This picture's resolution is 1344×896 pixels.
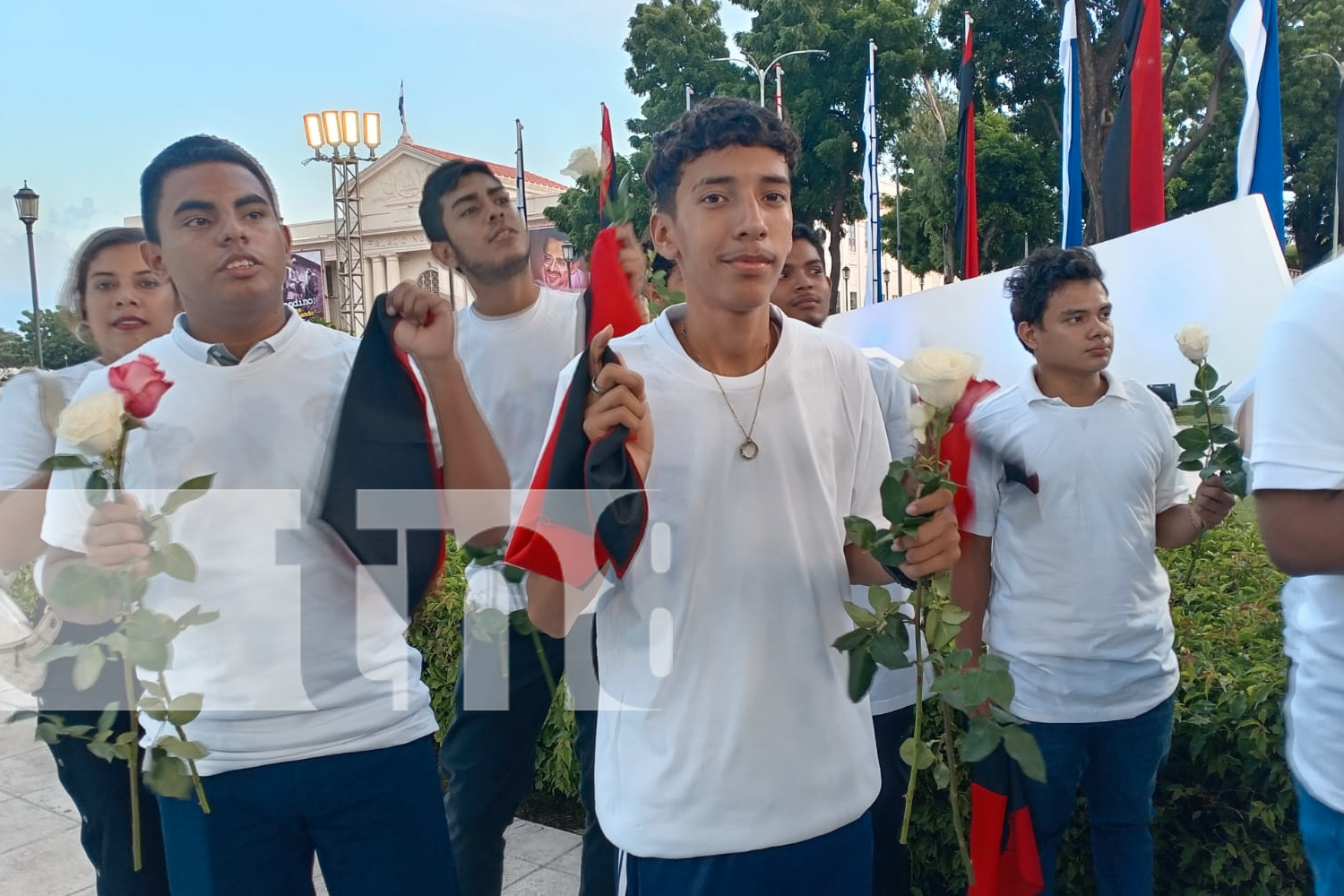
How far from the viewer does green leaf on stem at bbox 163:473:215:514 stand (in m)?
1.57

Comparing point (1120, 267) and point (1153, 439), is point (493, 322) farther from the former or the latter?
point (1120, 267)

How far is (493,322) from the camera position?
2156 millimetres

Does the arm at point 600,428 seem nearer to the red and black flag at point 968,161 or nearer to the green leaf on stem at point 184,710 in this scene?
the green leaf on stem at point 184,710

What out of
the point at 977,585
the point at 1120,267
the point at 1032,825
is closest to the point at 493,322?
the point at 977,585

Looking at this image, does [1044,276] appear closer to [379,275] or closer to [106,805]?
[379,275]

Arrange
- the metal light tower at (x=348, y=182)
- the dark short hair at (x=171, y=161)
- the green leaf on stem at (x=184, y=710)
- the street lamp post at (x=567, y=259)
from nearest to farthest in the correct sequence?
the green leaf on stem at (x=184, y=710)
the dark short hair at (x=171, y=161)
the metal light tower at (x=348, y=182)
the street lamp post at (x=567, y=259)

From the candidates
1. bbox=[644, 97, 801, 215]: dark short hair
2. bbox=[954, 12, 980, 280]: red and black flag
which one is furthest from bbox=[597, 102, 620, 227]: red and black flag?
bbox=[954, 12, 980, 280]: red and black flag

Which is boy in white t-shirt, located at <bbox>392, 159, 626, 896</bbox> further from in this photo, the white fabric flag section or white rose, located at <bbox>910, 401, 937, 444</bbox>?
the white fabric flag section

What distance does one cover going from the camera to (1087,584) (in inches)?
93.0

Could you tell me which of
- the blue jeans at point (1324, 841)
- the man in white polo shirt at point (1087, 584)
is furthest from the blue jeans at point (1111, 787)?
the blue jeans at point (1324, 841)

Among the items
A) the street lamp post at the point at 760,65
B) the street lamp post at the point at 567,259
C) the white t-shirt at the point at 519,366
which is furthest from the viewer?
the street lamp post at the point at 760,65

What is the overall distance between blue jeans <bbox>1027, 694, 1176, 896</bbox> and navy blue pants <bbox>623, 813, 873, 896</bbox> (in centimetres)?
88

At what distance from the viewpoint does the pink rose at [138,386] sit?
1594mm

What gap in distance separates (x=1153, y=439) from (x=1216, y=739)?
2.54ft
